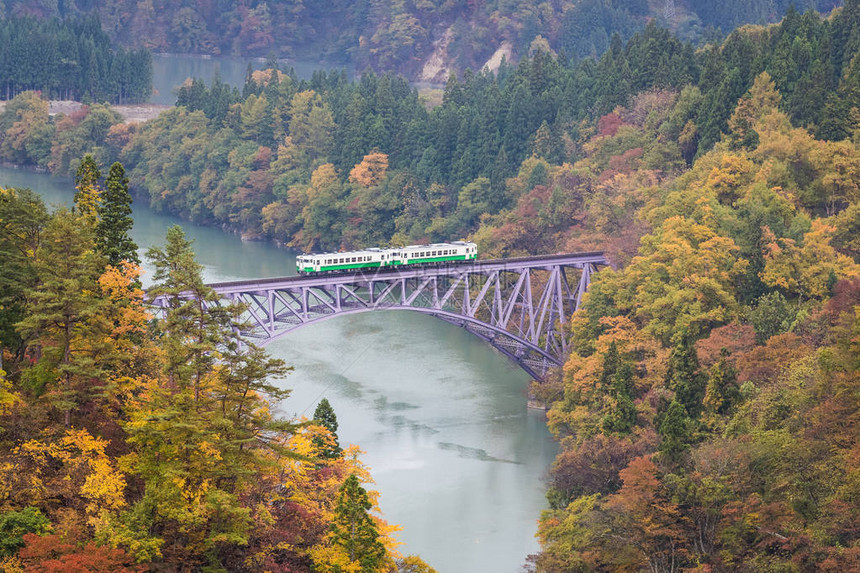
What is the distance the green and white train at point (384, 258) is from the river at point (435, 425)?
27.1ft

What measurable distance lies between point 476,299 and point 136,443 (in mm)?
36765

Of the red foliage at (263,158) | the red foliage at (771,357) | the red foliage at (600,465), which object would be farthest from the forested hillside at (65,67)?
the red foliage at (771,357)

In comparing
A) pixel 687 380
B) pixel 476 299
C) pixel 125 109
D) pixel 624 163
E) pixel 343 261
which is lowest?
pixel 687 380

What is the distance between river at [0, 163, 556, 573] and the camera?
225 ft

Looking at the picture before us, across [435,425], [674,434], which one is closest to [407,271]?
[435,425]

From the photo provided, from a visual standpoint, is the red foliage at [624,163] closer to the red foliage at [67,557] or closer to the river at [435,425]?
the river at [435,425]

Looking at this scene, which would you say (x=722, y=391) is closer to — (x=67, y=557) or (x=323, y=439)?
(x=323, y=439)

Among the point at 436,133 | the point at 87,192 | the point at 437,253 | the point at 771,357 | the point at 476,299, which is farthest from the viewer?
the point at 436,133

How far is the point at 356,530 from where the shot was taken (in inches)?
1972

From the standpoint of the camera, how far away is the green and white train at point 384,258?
76.4 m

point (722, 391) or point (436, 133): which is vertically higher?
point (436, 133)

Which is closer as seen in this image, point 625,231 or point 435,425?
point 435,425

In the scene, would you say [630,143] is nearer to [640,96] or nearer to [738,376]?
[640,96]

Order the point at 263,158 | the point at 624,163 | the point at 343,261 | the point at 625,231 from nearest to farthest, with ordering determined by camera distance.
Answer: the point at 343,261
the point at 625,231
the point at 624,163
the point at 263,158
